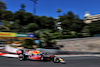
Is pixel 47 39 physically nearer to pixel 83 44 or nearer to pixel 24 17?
pixel 83 44

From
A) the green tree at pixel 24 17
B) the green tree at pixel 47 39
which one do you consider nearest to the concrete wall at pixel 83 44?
the green tree at pixel 47 39

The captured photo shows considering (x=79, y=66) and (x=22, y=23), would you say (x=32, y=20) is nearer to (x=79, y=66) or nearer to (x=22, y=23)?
(x=22, y=23)

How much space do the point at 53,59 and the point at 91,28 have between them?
106 feet

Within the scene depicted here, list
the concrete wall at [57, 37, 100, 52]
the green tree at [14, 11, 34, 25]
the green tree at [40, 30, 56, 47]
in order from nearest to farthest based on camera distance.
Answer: the green tree at [40, 30, 56, 47] < the concrete wall at [57, 37, 100, 52] < the green tree at [14, 11, 34, 25]

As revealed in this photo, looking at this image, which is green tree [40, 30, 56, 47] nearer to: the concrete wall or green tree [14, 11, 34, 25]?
the concrete wall

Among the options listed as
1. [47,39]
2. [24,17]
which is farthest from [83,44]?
[24,17]

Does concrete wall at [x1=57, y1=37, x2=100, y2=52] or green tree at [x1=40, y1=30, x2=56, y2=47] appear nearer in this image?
green tree at [x1=40, y1=30, x2=56, y2=47]

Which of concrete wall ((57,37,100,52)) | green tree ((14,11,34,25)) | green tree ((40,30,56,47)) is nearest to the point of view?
green tree ((40,30,56,47))

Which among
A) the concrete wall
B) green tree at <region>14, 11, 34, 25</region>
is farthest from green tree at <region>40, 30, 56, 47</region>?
green tree at <region>14, 11, 34, 25</region>

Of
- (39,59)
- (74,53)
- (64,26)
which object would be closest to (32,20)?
(64,26)

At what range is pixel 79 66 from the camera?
7637 mm

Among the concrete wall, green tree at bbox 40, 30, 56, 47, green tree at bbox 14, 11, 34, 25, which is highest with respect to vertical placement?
green tree at bbox 14, 11, 34, 25

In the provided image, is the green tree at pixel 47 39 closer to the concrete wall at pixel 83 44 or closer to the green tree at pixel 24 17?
the concrete wall at pixel 83 44

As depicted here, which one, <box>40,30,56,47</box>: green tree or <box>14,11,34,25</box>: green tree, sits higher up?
<box>14,11,34,25</box>: green tree
